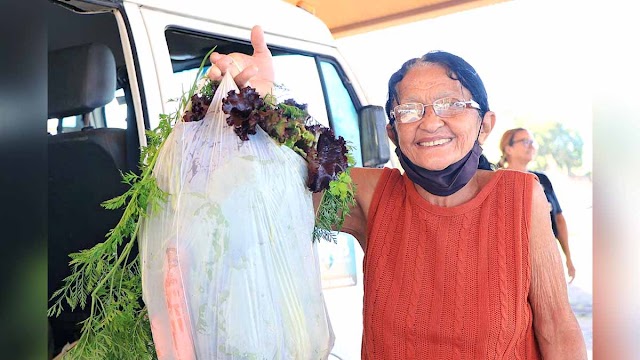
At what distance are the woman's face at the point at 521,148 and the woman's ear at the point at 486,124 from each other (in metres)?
4.19

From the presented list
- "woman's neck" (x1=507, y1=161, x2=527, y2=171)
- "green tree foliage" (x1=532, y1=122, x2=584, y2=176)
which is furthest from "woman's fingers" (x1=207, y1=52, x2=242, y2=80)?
"green tree foliage" (x1=532, y1=122, x2=584, y2=176)

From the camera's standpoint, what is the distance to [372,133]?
3402 millimetres

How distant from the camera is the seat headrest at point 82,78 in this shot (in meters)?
2.44

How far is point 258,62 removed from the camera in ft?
5.34

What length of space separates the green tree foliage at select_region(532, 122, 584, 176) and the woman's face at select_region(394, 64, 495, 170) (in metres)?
12.3

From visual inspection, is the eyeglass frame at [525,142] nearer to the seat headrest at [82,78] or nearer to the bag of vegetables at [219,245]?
the seat headrest at [82,78]

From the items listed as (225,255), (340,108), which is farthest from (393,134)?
(340,108)

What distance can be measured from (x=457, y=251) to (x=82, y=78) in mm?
1519

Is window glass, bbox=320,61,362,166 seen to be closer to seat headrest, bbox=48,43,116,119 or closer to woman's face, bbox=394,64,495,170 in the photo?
seat headrest, bbox=48,43,116,119

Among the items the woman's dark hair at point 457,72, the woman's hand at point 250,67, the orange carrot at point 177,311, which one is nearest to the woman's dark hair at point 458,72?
Result: the woman's dark hair at point 457,72

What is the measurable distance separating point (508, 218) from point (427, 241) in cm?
26

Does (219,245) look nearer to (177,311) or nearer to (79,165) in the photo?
(177,311)
